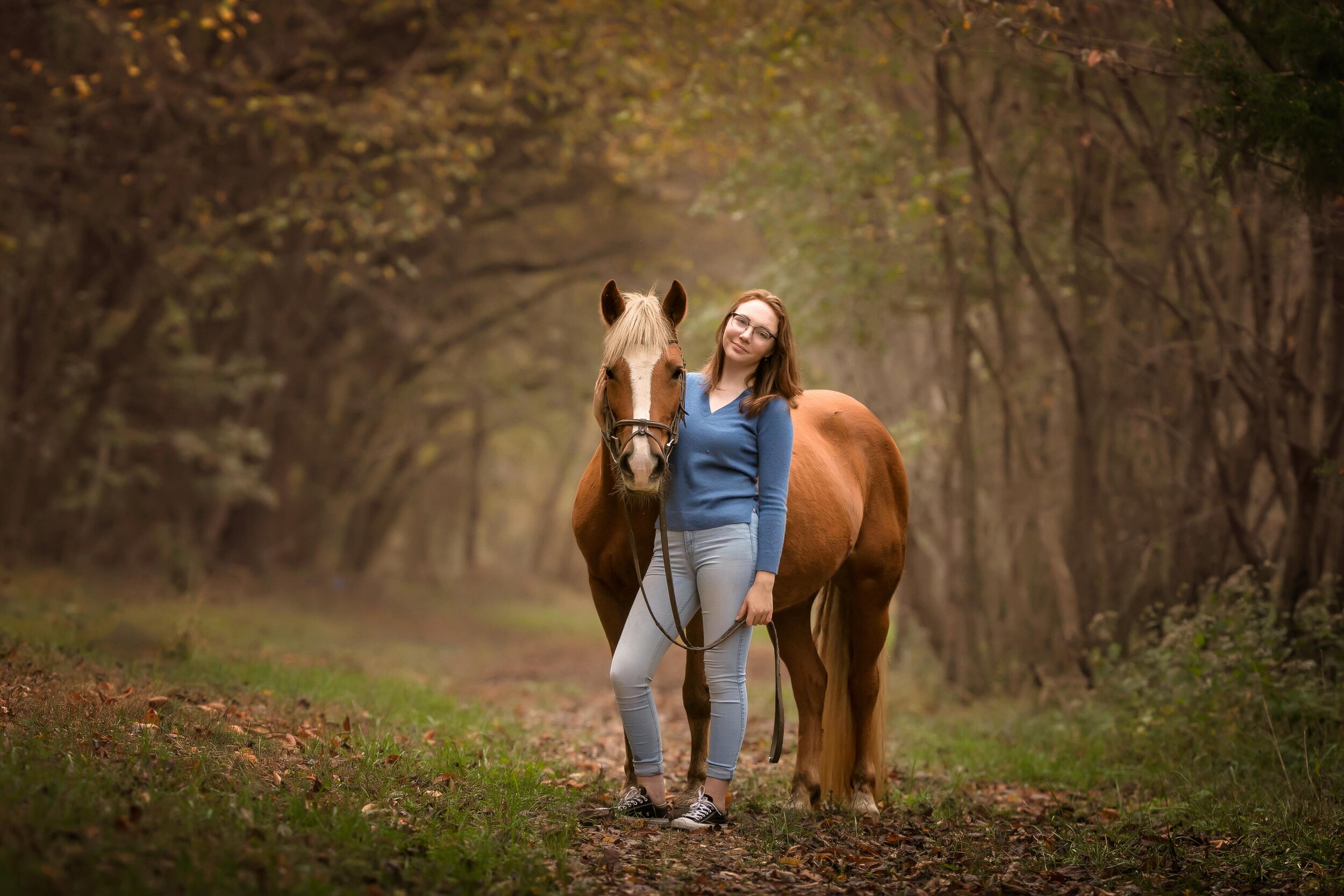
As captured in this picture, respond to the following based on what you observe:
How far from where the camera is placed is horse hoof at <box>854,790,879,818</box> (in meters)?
5.43

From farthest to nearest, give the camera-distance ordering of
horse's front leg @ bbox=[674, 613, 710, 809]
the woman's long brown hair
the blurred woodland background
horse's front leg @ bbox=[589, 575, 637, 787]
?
the blurred woodland background
horse's front leg @ bbox=[674, 613, 710, 809]
horse's front leg @ bbox=[589, 575, 637, 787]
the woman's long brown hair

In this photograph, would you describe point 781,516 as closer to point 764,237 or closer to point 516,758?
point 516,758

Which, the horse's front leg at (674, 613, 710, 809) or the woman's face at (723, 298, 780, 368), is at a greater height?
the woman's face at (723, 298, 780, 368)

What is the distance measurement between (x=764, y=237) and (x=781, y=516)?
852cm

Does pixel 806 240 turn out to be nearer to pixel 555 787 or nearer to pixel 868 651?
pixel 868 651

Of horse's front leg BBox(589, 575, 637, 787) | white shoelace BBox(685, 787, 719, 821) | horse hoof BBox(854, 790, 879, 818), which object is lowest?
horse hoof BBox(854, 790, 879, 818)

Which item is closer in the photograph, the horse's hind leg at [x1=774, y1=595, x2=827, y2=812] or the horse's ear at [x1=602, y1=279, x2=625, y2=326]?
the horse's ear at [x1=602, y1=279, x2=625, y2=326]

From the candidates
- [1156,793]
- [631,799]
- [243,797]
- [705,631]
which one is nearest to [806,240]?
[1156,793]

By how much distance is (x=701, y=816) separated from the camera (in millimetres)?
4695

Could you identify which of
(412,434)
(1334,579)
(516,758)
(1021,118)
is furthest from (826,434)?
(412,434)

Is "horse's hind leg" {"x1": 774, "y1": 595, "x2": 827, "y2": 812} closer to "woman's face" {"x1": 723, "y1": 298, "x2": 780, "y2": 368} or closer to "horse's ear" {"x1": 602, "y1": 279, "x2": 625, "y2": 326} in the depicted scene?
"woman's face" {"x1": 723, "y1": 298, "x2": 780, "y2": 368}

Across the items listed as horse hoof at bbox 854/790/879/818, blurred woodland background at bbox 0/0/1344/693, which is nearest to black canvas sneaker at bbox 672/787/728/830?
horse hoof at bbox 854/790/879/818

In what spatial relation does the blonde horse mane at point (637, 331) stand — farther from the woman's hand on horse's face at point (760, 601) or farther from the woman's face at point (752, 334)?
the woman's hand on horse's face at point (760, 601)

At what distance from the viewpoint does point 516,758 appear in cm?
580
